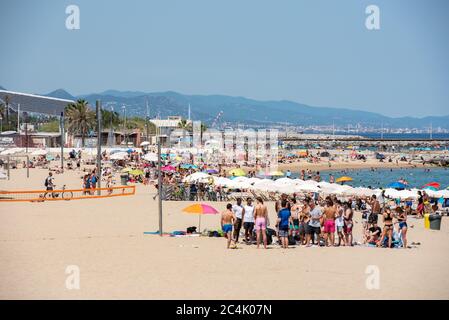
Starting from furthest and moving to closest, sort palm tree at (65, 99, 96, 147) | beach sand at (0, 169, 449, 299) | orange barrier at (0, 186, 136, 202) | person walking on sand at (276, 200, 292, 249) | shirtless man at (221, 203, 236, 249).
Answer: palm tree at (65, 99, 96, 147)
orange barrier at (0, 186, 136, 202)
shirtless man at (221, 203, 236, 249)
person walking on sand at (276, 200, 292, 249)
beach sand at (0, 169, 449, 299)

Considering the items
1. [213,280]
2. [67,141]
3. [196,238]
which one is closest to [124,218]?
[196,238]

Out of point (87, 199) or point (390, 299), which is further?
point (87, 199)

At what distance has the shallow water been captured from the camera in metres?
→ 52.8

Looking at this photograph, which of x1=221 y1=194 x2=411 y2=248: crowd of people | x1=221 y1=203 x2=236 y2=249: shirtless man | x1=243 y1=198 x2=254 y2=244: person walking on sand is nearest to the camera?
x1=221 y1=203 x2=236 y2=249: shirtless man

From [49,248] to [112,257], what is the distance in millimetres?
1984

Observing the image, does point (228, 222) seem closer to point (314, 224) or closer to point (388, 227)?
point (314, 224)

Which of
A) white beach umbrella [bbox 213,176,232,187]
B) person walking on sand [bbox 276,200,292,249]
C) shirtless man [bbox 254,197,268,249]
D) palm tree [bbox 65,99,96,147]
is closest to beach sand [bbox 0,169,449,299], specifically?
person walking on sand [bbox 276,200,292,249]

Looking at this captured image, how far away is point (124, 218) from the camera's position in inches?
770

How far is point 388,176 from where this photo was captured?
6016 centimetres

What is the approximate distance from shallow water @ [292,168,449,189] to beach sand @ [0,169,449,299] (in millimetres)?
35111

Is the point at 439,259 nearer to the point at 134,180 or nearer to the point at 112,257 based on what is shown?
the point at 112,257

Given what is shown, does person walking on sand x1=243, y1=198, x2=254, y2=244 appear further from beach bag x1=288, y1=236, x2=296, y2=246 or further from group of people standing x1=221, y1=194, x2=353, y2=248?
beach bag x1=288, y1=236, x2=296, y2=246

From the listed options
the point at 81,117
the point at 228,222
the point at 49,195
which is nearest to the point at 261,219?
the point at 228,222

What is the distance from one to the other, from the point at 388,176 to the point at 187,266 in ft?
169
